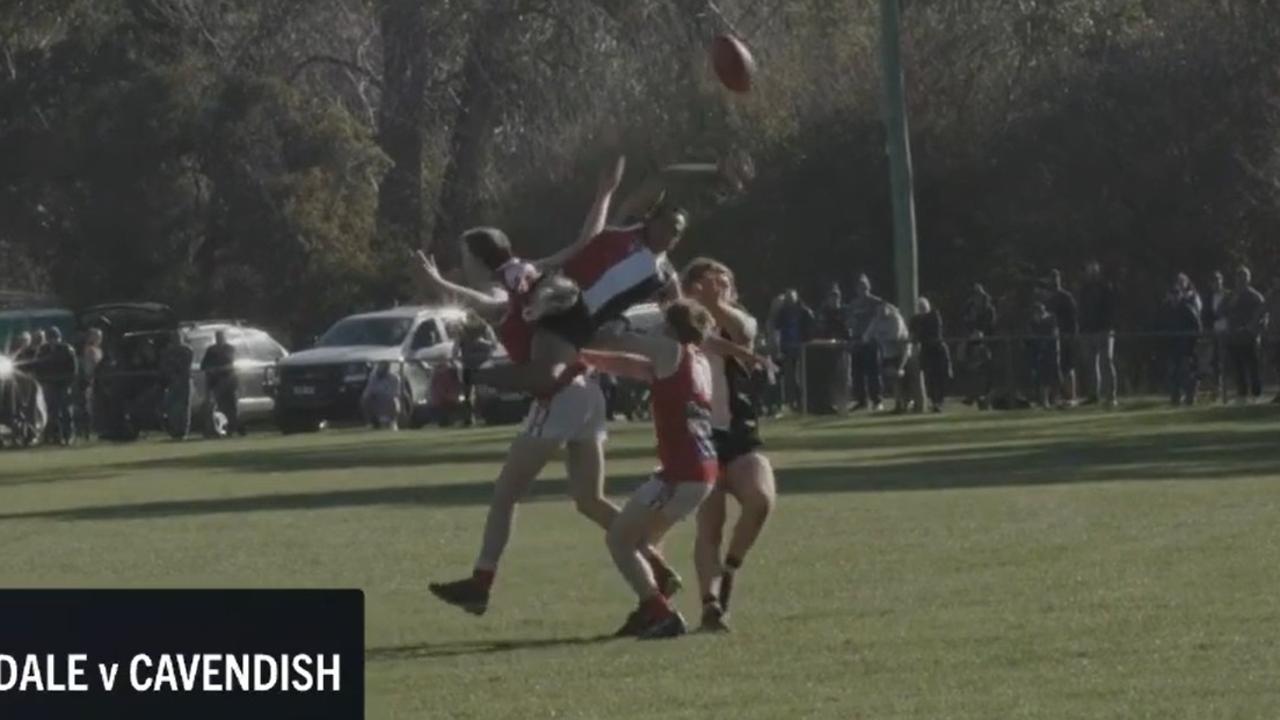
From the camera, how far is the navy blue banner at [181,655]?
32.1ft

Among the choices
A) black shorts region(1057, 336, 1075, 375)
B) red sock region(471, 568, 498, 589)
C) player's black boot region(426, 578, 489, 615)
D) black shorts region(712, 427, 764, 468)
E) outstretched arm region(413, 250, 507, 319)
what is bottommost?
player's black boot region(426, 578, 489, 615)

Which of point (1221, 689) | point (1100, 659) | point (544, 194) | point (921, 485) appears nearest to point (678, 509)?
point (1100, 659)

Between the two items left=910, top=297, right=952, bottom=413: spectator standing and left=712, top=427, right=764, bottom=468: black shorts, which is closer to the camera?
left=712, top=427, right=764, bottom=468: black shorts

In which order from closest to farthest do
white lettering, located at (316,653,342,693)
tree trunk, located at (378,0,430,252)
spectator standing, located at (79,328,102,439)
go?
white lettering, located at (316,653,342,693)
spectator standing, located at (79,328,102,439)
tree trunk, located at (378,0,430,252)

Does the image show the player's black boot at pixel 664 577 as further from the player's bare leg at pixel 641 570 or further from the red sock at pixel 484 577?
the red sock at pixel 484 577

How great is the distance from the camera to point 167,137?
66.3 meters

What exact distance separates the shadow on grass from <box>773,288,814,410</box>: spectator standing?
33.5m

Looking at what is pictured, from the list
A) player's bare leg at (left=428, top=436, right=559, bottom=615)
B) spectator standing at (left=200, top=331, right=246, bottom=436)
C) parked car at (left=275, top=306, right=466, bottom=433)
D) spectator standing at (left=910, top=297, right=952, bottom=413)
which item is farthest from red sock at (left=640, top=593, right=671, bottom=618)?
spectator standing at (left=200, top=331, right=246, bottom=436)

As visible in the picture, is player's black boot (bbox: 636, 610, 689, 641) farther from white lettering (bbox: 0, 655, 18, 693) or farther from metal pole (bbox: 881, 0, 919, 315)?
metal pole (bbox: 881, 0, 919, 315)

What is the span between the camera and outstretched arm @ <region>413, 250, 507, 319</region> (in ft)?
55.1

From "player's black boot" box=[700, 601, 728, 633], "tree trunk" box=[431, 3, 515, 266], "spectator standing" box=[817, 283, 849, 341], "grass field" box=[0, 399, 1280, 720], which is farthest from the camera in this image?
"tree trunk" box=[431, 3, 515, 266]

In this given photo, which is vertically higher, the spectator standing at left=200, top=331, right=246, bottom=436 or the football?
the football

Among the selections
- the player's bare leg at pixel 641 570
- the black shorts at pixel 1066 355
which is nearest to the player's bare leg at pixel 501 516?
the player's bare leg at pixel 641 570

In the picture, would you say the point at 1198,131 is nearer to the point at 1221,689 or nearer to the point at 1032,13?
the point at 1032,13
